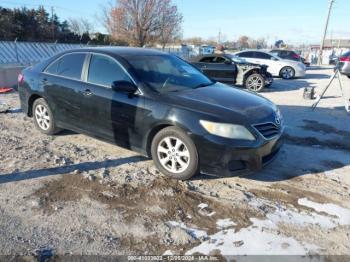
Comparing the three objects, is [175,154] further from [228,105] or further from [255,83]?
[255,83]

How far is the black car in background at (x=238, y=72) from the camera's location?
12.6 metres

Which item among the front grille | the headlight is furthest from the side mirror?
the front grille

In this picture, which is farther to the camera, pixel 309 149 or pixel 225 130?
pixel 309 149

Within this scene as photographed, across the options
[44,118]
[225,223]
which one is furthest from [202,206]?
[44,118]

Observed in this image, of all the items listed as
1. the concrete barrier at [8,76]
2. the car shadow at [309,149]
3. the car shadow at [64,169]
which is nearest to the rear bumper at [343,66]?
the car shadow at [309,149]

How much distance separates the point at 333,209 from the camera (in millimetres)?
3869

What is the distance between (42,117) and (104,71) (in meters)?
1.78

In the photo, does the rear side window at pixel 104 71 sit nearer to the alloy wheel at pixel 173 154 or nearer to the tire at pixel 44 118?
the alloy wheel at pixel 173 154

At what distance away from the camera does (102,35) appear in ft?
116

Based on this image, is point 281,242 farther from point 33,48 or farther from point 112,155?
point 33,48

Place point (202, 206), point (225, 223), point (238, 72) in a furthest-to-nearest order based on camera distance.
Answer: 1. point (238, 72)
2. point (202, 206)
3. point (225, 223)

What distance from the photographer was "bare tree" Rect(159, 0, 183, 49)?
94.6 ft

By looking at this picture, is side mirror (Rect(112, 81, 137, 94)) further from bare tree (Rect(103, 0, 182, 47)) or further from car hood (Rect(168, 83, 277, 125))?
bare tree (Rect(103, 0, 182, 47))

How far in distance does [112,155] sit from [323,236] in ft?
10.1
